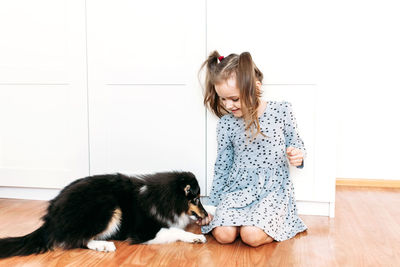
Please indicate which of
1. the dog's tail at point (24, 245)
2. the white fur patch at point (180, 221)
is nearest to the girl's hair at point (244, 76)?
the white fur patch at point (180, 221)

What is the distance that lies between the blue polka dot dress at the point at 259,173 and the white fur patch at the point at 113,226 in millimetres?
409

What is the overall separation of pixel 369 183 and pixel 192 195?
1.71 meters

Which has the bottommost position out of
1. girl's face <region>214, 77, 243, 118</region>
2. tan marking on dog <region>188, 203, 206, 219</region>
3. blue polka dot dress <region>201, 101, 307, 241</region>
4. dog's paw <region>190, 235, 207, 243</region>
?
dog's paw <region>190, 235, 207, 243</region>

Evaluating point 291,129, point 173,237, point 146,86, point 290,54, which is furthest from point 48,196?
point 290,54

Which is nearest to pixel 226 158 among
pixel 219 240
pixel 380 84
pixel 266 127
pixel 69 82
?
pixel 266 127

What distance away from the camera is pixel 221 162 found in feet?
5.92

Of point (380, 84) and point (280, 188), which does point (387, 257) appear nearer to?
point (280, 188)

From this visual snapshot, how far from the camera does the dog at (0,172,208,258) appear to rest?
1.43 m

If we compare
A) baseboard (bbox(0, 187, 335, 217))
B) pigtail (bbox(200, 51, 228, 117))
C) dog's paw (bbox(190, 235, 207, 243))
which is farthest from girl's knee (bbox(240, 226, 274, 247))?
pigtail (bbox(200, 51, 228, 117))

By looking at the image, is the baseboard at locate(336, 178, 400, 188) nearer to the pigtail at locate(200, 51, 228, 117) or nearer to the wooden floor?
the wooden floor

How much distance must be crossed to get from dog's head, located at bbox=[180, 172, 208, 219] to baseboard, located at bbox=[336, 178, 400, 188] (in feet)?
4.96

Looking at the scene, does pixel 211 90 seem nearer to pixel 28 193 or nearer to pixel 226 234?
pixel 226 234

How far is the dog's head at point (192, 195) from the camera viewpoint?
1634mm

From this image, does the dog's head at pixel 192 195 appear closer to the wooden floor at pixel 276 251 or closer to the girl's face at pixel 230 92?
the wooden floor at pixel 276 251
